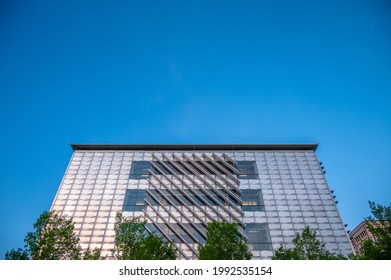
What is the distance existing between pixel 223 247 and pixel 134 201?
25.2 meters

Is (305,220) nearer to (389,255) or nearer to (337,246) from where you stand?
(337,246)

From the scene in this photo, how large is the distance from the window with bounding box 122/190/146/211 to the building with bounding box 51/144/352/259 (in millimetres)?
162

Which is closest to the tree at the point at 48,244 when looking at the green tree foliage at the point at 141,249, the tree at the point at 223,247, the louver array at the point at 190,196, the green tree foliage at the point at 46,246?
the green tree foliage at the point at 46,246

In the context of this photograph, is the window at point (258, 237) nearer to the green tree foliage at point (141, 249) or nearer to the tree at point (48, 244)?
the green tree foliage at point (141, 249)

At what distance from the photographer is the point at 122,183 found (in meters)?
49.8

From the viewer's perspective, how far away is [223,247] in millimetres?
24906

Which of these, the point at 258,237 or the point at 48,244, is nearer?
the point at 48,244

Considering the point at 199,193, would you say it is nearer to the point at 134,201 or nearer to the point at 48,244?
the point at 134,201

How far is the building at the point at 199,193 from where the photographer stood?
1679 inches

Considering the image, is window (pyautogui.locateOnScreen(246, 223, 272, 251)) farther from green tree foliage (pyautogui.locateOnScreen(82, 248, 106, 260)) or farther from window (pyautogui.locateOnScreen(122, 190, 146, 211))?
green tree foliage (pyautogui.locateOnScreen(82, 248, 106, 260))

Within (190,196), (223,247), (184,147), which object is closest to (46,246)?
(223,247)

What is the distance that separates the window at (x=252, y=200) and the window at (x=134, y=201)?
16.5 m

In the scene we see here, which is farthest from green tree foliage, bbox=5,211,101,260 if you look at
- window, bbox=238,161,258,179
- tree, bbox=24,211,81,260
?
window, bbox=238,161,258,179

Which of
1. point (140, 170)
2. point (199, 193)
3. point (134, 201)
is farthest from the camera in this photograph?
point (140, 170)
